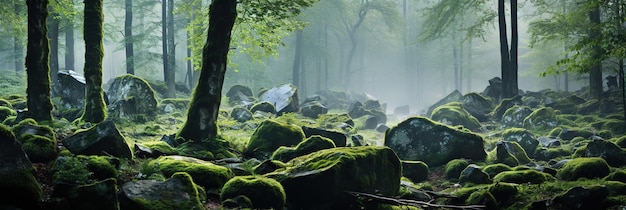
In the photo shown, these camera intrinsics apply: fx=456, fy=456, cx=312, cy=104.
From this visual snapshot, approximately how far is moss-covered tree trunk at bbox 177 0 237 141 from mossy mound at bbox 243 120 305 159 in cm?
102

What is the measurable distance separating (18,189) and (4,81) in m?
24.8

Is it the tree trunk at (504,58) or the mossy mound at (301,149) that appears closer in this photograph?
the mossy mound at (301,149)

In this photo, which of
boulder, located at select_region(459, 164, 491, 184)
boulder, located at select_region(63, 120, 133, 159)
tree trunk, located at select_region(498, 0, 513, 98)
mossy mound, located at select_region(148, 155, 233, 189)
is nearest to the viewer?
mossy mound, located at select_region(148, 155, 233, 189)

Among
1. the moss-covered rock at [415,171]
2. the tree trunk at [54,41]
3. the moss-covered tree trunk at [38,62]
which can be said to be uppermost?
the tree trunk at [54,41]

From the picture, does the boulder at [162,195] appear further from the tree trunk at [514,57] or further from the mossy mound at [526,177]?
the tree trunk at [514,57]

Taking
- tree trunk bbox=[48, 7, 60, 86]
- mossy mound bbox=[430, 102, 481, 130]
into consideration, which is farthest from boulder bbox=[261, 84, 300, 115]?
tree trunk bbox=[48, 7, 60, 86]

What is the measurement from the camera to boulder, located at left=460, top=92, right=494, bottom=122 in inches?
883

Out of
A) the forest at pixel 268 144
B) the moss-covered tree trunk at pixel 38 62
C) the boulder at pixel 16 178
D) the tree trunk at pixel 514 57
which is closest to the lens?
the boulder at pixel 16 178

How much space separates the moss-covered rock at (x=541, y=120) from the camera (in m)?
17.6

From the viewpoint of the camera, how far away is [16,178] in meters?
5.33

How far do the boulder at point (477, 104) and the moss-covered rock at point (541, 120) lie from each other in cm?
379

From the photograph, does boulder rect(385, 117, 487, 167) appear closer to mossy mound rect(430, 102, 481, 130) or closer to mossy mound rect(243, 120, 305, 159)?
mossy mound rect(243, 120, 305, 159)

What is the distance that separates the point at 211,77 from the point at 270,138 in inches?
81.6

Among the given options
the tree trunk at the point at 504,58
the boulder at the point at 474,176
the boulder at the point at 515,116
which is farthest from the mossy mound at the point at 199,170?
the tree trunk at the point at 504,58
